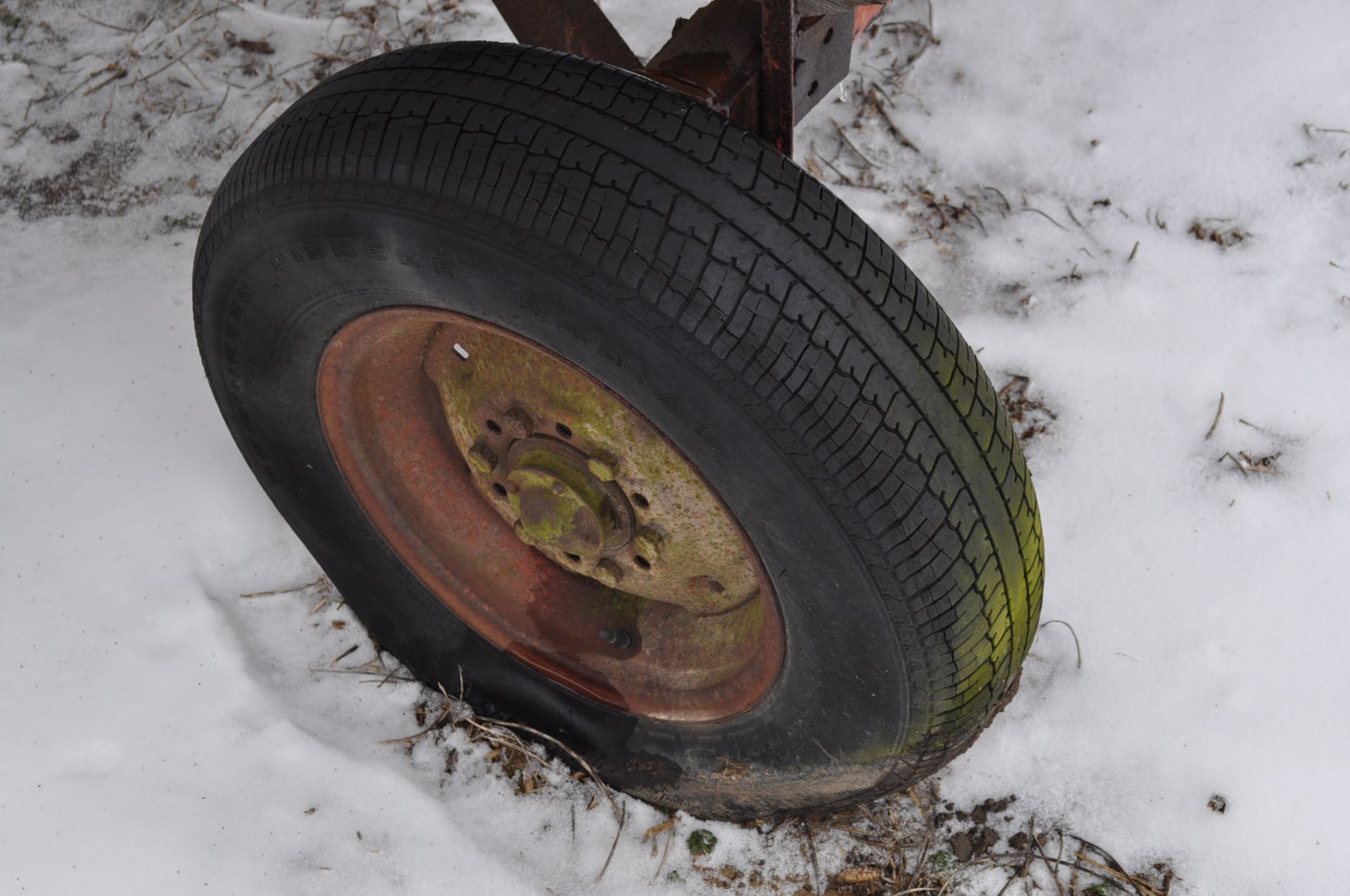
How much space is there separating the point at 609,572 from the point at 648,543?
0.51 ft

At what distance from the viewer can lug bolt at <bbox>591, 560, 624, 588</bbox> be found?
2139 millimetres

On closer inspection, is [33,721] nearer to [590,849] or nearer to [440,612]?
[440,612]

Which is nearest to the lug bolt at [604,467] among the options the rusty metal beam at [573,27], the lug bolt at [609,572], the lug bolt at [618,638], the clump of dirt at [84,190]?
the lug bolt at [609,572]

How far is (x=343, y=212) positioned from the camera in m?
1.67

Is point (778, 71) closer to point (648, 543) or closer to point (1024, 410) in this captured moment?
point (648, 543)

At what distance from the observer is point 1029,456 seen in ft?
8.95

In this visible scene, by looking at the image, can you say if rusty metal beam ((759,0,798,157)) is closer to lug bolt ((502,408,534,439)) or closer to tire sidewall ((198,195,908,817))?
tire sidewall ((198,195,908,817))

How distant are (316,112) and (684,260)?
2.15 ft

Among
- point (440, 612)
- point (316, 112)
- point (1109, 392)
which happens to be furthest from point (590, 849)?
point (1109, 392)

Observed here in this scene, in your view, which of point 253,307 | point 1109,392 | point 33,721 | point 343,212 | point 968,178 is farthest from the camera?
point 968,178

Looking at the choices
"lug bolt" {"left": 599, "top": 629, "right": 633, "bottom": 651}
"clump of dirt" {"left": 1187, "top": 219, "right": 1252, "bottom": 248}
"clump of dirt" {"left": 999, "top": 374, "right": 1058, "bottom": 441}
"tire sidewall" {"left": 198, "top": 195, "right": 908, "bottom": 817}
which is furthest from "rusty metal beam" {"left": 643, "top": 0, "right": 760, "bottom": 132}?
"clump of dirt" {"left": 1187, "top": 219, "right": 1252, "bottom": 248}

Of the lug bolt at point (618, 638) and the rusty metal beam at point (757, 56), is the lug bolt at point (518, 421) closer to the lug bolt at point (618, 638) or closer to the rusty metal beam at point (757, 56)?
the lug bolt at point (618, 638)

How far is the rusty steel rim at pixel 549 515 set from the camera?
1934mm

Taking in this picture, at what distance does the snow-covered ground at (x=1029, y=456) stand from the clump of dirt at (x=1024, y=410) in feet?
0.04
